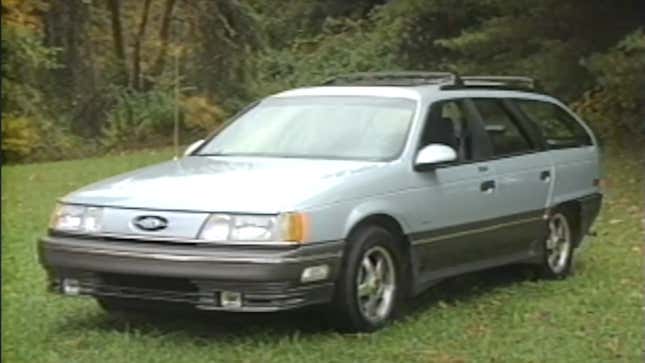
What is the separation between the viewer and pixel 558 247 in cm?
876

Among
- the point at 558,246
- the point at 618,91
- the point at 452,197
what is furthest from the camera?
the point at 618,91

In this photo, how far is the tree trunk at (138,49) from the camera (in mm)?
26078

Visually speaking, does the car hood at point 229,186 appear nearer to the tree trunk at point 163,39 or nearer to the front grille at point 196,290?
the front grille at point 196,290

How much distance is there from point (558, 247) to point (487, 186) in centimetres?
123

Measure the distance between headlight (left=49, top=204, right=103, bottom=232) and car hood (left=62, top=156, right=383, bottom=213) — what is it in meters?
0.05

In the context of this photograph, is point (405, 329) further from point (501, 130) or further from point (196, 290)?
point (501, 130)

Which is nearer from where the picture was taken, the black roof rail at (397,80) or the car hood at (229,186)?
the car hood at (229,186)

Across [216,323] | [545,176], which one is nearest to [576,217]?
[545,176]

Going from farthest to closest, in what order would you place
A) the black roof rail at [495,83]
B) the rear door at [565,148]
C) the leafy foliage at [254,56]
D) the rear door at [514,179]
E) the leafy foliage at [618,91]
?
1. the leafy foliage at [254,56]
2. the leafy foliage at [618,91]
3. the rear door at [565,148]
4. the black roof rail at [495,83]
5. the rear door at [514,179]

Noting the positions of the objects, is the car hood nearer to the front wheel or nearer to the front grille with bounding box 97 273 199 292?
the front grille with bounding box 97 273 199 292

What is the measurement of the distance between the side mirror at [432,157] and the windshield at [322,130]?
0.14 metres

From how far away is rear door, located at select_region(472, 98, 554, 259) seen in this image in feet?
26.0

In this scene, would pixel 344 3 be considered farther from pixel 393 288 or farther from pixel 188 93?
pixel 393 288

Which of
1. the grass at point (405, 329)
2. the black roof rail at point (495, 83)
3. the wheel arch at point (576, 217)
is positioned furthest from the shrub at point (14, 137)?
the wheel arch at point (576, 217)
